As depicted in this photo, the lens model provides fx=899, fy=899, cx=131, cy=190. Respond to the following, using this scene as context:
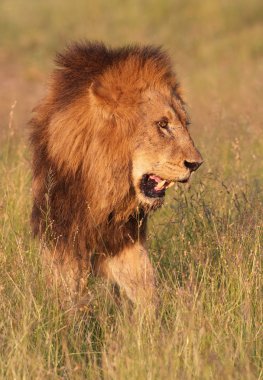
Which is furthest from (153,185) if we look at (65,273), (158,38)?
(158,38)

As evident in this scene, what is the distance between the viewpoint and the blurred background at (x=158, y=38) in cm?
1248

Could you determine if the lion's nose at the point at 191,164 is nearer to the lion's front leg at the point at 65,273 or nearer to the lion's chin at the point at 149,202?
the lion's chin at the point at 149,202

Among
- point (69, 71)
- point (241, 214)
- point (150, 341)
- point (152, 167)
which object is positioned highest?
point (69, 71)

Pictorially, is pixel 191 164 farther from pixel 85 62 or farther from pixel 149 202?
pixel 85 62

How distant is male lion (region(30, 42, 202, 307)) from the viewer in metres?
3.88

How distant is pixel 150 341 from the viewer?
3.39m

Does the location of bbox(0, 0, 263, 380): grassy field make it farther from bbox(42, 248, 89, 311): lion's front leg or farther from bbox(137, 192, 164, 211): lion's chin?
bbox(137, 192, 164, 211): lion's chin

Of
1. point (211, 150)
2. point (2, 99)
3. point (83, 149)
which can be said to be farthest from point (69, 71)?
point (2, 99)

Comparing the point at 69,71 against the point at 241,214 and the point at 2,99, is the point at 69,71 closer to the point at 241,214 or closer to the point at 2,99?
the point at 241,214

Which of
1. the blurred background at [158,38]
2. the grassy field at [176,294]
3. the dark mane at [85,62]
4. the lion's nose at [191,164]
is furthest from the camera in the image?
the blurred background at [158,38]

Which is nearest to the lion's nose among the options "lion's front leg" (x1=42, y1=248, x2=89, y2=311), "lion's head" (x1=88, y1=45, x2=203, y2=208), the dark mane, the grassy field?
"lion's head" (x1=88, y1=45, x2=203, y2=208)

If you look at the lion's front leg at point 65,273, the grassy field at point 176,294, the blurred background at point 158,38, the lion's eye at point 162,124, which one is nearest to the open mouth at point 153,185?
the lion's eye at point 162,124

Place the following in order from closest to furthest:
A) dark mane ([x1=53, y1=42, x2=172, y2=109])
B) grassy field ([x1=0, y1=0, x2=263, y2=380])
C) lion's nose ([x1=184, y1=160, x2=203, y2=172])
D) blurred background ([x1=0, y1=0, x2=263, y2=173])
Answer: grassy field ([x1=0, y1=0, x2=263, y2=380])
lion's nose ([x1=184, y1=160, x2=203, y2=172])
dark mane ([x1=53, y1=42, x2=172, y2=109])
blurred background ([x1=0, y1=0, x2=263, y2=173])

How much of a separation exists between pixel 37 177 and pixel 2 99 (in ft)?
29.9
